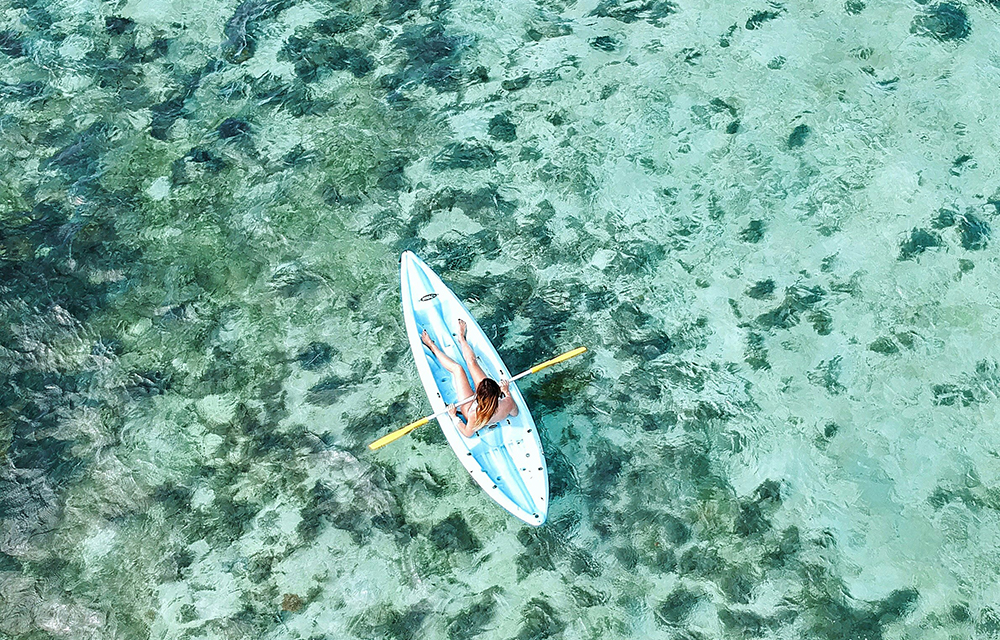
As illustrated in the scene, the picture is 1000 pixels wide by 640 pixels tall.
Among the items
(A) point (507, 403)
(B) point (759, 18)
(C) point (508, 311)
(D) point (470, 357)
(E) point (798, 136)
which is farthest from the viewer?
(B) point (759, 18)

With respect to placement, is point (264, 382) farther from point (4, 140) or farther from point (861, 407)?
point (861, 407)

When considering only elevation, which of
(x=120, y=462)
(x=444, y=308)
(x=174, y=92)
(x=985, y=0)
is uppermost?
(x=985, y=0)

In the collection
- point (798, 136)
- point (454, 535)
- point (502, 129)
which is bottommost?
point (454, 535)

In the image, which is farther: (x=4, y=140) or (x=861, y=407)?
(x=4, y=140)

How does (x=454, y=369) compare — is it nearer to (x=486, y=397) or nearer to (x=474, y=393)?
(x=474, y=393)

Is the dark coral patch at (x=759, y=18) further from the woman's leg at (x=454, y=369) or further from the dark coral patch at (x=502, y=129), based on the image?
the woman's leg at (x=454, y=369)

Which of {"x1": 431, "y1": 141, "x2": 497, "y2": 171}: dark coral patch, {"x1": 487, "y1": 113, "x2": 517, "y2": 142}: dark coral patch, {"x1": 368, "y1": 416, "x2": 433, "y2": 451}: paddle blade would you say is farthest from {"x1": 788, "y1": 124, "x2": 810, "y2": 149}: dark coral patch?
{"x1": 368, "y1": 416, "x2": 433, "y2": 451}: paddle blade

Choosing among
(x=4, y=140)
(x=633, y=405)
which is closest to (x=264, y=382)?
(x=633, y=405)

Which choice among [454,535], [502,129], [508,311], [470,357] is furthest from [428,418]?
[502,129]
